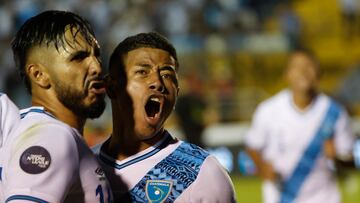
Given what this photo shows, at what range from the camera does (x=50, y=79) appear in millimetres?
3039

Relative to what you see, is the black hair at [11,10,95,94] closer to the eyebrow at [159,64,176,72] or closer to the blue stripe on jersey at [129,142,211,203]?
the eyebrow at [159,64,176,72]

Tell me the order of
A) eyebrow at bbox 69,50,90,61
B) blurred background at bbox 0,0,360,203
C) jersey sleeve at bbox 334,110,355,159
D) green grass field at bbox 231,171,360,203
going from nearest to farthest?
1. eyebrow at bbox 69,50,90,61
2. jersey sleeve at bbox 334,110,355,159
3. green grass field at bbox 231,171,360,203
4. blurred background at bbox 0,0,360,203

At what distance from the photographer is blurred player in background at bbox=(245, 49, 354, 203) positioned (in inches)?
277

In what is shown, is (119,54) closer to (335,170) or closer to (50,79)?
(50,79)

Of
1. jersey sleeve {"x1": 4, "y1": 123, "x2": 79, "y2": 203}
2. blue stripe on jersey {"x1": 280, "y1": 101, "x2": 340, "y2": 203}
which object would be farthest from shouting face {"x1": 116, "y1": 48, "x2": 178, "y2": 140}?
blue stripe on jersey {"x1": 280, "y1": 101, "x2": 340, "y2": 203}

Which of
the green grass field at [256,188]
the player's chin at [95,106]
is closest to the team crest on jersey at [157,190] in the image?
the player's chin at [95,106]

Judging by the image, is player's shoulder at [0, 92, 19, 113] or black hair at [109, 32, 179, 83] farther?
player's shoulder at [0, 92, 19, 113]

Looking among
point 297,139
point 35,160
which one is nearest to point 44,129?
point 35,160

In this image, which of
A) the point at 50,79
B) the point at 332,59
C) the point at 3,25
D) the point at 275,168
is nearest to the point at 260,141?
the point at 275,168

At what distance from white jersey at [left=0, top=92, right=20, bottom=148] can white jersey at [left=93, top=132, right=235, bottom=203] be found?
378mm

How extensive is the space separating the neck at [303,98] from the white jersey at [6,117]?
4.09 meters

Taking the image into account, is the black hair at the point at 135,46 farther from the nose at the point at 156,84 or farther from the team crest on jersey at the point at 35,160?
the team crest on jersey at the point at 35,160

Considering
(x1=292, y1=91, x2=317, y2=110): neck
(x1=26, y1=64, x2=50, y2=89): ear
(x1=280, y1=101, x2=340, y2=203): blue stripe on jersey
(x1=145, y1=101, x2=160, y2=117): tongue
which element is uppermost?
(x1=26, y1=64, x2=50, y2=89): ear

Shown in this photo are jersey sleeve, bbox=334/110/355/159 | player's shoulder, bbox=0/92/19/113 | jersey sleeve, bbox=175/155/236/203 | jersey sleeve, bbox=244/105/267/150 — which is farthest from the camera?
jersey sleeve, bbox=244/105/267/150
